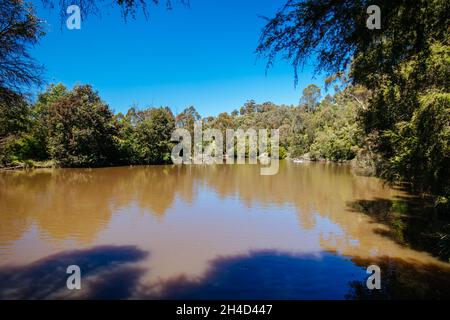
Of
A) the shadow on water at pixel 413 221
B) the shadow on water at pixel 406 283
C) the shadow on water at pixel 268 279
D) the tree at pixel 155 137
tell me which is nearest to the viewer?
the shadow on water at pixel 406 283

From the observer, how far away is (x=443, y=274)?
22.0ft

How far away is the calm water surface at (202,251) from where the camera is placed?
20.1 feet

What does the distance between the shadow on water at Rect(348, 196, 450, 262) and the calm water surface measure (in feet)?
1.30

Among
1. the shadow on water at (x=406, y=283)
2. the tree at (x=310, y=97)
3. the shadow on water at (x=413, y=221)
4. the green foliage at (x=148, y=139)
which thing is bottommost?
the shadow on water at (x=406, y=283)

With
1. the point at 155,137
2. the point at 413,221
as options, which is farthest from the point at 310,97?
the point at 413,221

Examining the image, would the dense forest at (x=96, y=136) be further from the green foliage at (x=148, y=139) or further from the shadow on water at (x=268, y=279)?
the shadow on water at (x=268, y=279)

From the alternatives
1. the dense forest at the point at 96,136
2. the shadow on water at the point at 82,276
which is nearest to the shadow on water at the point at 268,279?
the shadow on water at the point at 82,276

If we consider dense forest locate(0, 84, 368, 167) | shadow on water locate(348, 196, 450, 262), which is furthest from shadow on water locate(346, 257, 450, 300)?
dense forest locate(0, 84, 368, 167)

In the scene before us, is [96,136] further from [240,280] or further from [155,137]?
[240,280]

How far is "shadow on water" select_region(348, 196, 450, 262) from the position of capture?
27.8 feet

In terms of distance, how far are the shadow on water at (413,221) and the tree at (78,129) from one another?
3054 centimetres

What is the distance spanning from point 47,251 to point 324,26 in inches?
336
